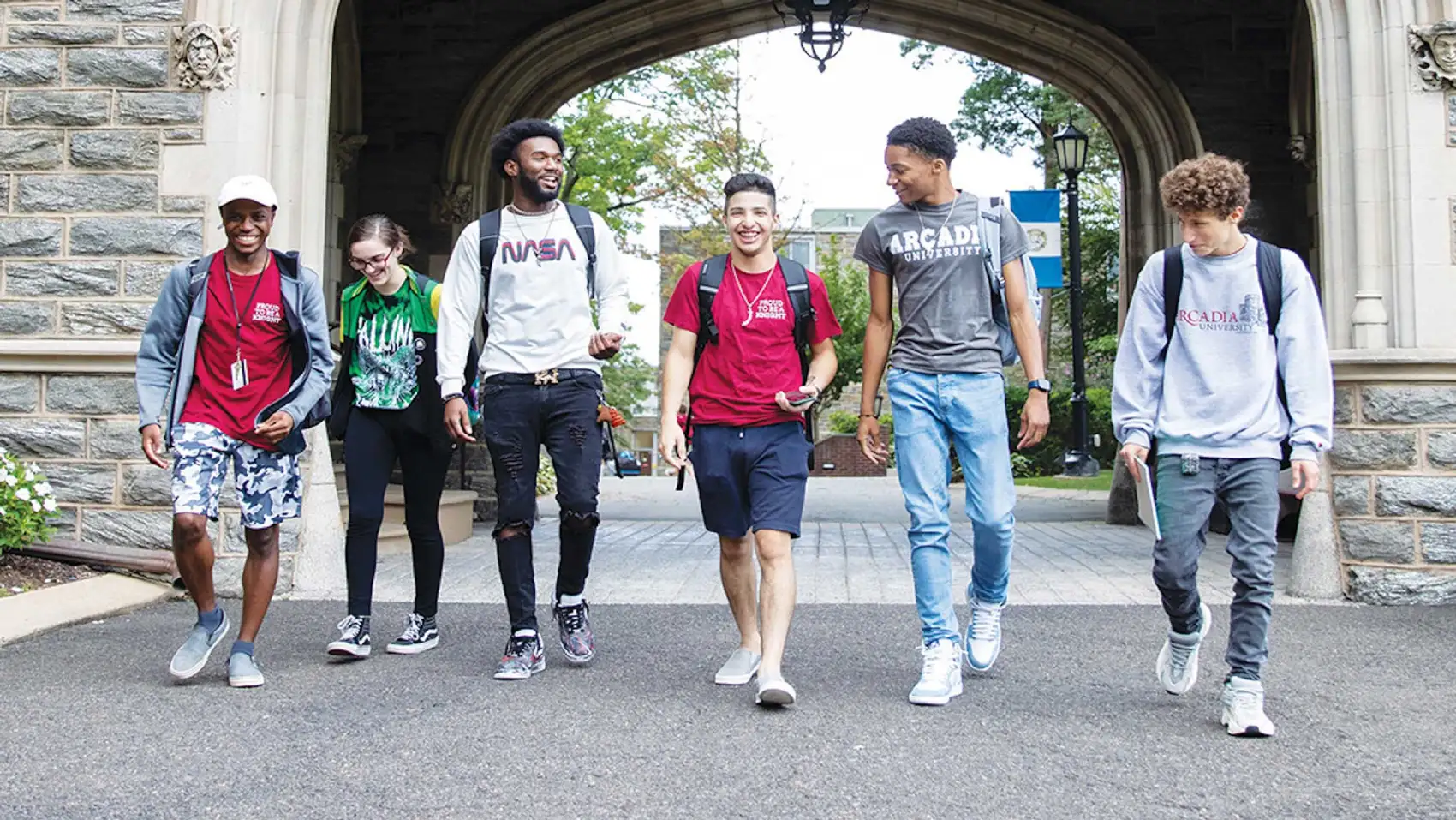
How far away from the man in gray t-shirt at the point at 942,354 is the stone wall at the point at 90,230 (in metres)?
3.78

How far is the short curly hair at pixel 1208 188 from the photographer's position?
13.4 feet

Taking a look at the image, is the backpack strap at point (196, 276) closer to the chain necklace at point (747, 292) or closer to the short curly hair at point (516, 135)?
the short curly hair at point (516, 135)

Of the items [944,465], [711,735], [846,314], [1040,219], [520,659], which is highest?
[846,314]

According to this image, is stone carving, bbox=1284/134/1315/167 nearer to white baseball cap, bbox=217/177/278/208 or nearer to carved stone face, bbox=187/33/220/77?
carved stone face, bbox=187/33/220/77

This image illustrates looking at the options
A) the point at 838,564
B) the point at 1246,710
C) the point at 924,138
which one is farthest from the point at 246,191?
the point at 838,564

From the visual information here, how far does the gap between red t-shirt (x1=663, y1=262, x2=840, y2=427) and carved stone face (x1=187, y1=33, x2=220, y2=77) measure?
3796 millimetres

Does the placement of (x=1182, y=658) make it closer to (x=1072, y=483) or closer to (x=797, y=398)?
(x=797, y=398)

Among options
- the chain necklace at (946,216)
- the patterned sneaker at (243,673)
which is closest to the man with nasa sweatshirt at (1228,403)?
the chain necklace at (946,216)

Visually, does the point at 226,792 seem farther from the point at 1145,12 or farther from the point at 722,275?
the point at 1145,12

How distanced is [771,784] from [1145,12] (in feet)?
33.0

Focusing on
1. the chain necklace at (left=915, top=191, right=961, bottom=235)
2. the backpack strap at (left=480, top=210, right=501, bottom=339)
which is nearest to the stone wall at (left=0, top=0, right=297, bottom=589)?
the backpack strap at (left=480, top=210, right=501, bottom=339)

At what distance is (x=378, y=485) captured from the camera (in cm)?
514

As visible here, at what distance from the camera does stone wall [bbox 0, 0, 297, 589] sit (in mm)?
7047

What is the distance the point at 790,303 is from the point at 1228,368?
1393 mm
